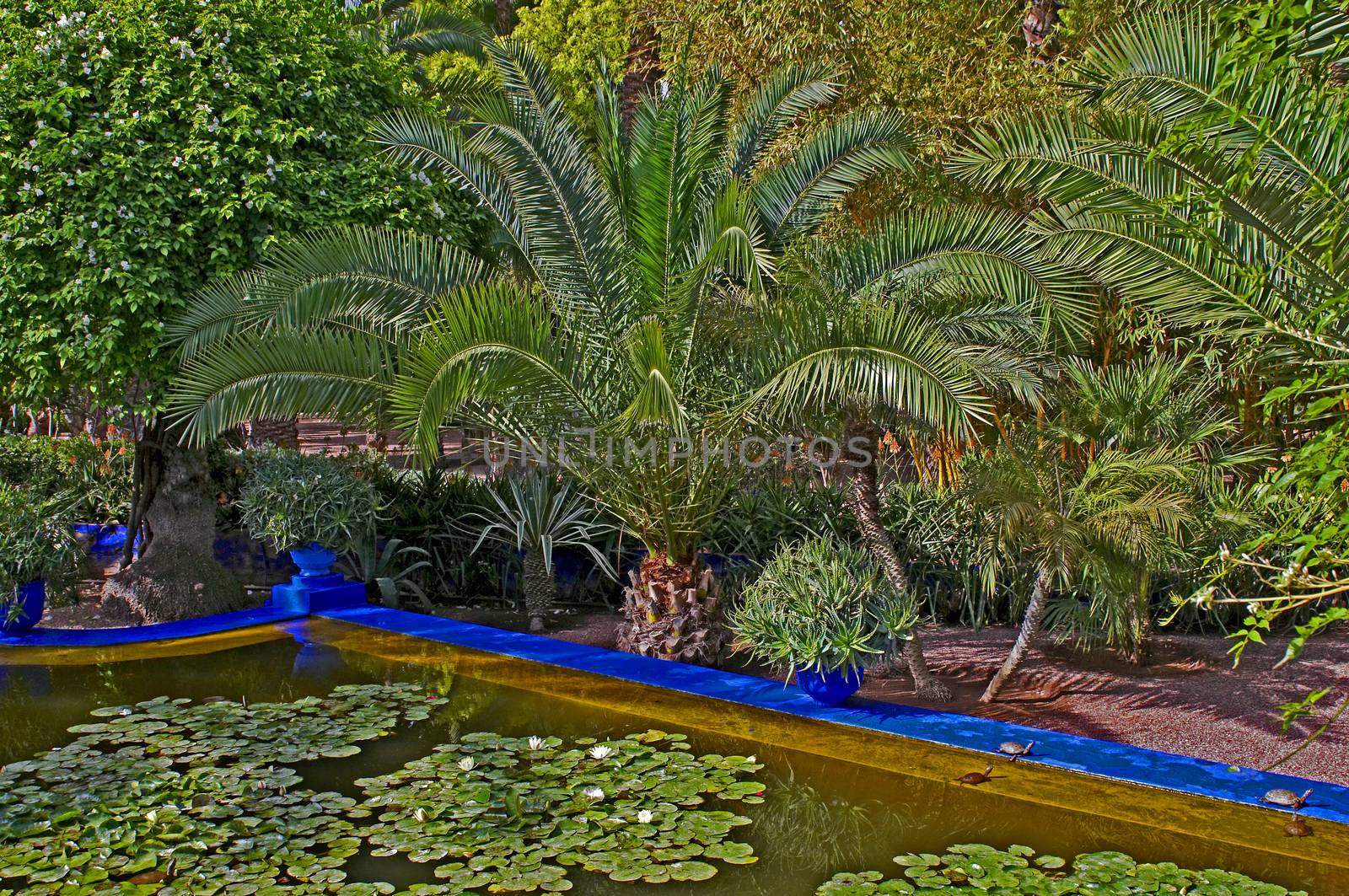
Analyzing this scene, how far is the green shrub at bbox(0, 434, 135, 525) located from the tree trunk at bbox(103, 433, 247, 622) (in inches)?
121

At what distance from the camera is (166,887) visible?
3.96 metres

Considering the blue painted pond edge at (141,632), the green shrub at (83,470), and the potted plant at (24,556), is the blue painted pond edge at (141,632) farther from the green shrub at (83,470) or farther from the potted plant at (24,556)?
the green shrub at (83,470)

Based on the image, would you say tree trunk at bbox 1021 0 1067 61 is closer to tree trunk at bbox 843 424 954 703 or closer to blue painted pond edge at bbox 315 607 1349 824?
tree trunk at bbox 843 424 954 703

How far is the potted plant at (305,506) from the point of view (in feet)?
26.4

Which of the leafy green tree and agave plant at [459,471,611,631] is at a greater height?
the leafy green tree

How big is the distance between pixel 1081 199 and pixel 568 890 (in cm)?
388

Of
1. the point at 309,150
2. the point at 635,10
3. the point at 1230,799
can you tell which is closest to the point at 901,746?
the point at 1230,799

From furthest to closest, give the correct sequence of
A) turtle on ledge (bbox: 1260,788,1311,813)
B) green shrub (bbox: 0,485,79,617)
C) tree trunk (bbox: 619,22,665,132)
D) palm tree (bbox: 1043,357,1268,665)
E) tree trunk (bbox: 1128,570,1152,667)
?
tree trunk (bbox: 619,22,665,132) < green shrub (bbox: 0,485,79,617) < tree trunk (bbox: 1128,570,1152,667) < palm tree (bbox: 1043,357,1268,665) < turtle on ledge (bbox: 1260,788,1311,813)

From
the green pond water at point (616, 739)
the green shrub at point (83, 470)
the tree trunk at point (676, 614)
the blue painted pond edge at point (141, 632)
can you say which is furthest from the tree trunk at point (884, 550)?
the green shrub at point (83, 470)

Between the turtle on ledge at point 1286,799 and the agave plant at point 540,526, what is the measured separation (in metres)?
4.58

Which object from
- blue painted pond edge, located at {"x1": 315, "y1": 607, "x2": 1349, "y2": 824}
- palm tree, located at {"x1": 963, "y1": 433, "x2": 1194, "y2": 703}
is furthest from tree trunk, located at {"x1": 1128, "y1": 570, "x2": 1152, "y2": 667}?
blue painted pond edge, located at {"x1": 315, "y1": 607, "x2": 1349, "y2": 824}

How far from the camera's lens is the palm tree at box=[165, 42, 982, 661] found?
6.10 metres

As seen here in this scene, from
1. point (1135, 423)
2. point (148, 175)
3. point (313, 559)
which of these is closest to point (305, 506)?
point (313, 559)

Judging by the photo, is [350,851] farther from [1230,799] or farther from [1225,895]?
[1230,799]
